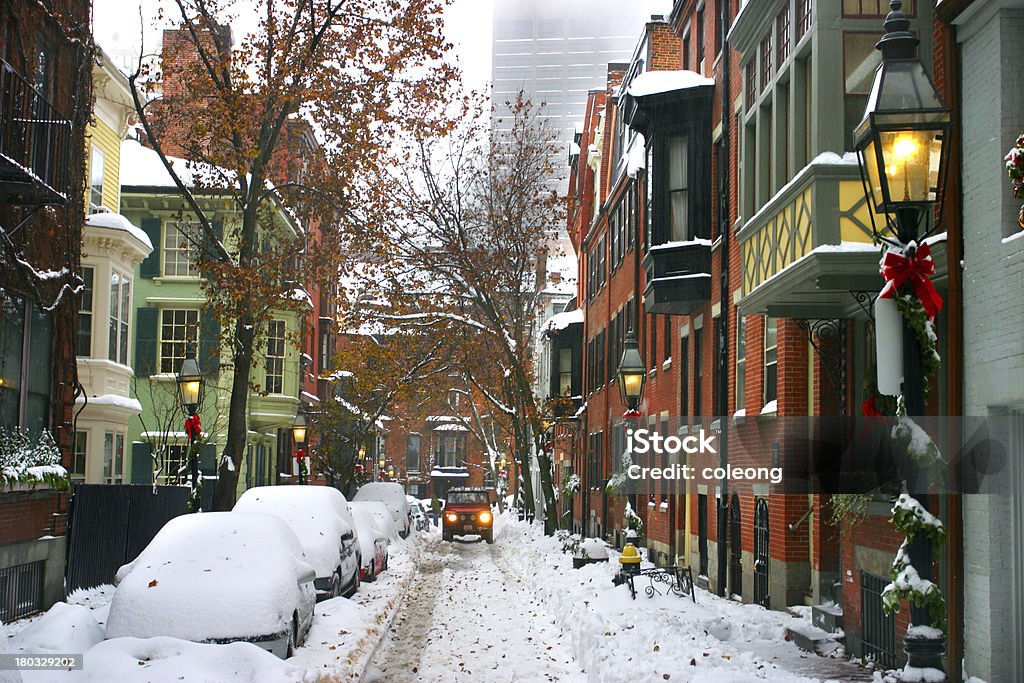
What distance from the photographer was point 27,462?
50.8 feet

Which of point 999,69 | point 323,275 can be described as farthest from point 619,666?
point 323,275

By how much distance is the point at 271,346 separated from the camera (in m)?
46.5

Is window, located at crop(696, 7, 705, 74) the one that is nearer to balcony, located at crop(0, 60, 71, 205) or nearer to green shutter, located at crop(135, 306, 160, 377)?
balcony, located at crop(0, 60, 71, 205)

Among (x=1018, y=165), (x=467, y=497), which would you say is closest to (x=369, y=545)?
(x=1018, y=165)

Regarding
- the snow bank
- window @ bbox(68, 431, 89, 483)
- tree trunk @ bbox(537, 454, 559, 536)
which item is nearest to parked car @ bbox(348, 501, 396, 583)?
the snow bank

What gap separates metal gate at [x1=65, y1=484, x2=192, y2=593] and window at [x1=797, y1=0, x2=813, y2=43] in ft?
44.2

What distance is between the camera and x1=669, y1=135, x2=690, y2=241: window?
74.3 feet

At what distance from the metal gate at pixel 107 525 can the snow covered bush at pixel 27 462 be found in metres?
2.88

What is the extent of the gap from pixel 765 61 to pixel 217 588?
1005 centimetres

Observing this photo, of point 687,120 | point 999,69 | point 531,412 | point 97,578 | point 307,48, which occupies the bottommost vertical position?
point 97,578

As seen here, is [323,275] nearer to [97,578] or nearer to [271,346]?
[97,578]

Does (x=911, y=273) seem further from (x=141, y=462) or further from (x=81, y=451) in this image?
(x=141, y=462)

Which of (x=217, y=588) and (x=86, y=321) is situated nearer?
(x=217, y=588)

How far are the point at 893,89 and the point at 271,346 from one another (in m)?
41.3
